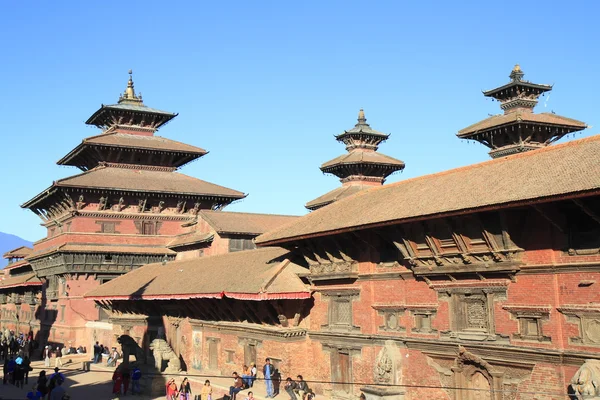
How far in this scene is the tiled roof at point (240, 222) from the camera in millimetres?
37812

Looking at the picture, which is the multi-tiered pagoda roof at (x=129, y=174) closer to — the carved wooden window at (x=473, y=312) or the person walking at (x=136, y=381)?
the person walking at (x=136, y=381)

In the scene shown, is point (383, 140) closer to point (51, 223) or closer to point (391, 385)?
point (51, 223)

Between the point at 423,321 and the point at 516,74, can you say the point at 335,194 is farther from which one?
the point at 423,321

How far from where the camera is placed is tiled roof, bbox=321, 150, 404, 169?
180 feet

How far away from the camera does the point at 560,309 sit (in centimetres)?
1566

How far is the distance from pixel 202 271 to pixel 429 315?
1528 cm

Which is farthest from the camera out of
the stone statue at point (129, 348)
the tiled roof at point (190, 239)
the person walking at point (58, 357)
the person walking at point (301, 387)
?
the tiled roof at point (190, 239)

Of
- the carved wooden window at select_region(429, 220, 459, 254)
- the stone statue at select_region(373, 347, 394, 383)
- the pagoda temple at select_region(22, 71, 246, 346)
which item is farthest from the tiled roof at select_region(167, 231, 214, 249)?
the stone statue at select_region(373, 347, 394, 383)

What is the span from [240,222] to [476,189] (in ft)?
75.3

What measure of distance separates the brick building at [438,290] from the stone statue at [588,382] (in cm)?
5

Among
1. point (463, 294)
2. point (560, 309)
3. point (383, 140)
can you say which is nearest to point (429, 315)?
point (463, 294)

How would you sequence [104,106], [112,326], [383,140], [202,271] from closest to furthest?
[202,271], [112,326], [104,106], [383,140]

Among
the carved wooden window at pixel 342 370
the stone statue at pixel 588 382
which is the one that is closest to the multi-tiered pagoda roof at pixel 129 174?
the carved wooden window at pixel 342 370

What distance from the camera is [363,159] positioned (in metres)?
55.1
